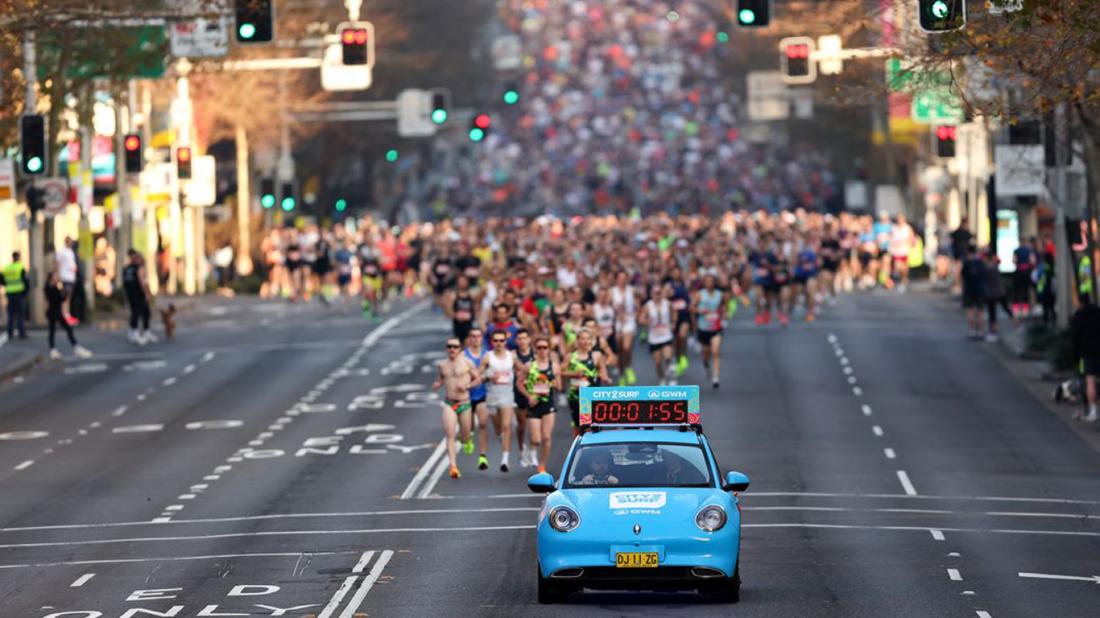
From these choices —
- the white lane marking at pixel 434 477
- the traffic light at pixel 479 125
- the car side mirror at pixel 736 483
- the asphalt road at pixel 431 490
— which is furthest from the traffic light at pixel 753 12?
the traffic light at pixel 479 125

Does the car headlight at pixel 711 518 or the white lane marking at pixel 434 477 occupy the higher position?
the car headlight at pixel 711 518

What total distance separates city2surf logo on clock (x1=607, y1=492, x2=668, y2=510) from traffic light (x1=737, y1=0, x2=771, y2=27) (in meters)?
10.1

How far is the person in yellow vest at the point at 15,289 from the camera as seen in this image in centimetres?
4700

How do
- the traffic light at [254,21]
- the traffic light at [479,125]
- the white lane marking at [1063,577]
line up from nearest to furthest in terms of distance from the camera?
the white lane marking at [1063,577], the traffic light at [254,21], the traffic light at [479,125]

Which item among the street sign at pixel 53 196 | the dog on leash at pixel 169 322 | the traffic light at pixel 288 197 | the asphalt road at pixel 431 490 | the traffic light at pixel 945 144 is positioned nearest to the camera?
the asphalt road at pixel 431 490

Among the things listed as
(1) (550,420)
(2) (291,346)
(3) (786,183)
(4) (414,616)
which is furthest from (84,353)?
(3) (786,183)

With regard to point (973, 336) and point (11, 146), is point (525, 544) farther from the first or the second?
point (11, 146)

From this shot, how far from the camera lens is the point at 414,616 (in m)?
20.2

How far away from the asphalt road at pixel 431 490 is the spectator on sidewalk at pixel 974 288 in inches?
37.8

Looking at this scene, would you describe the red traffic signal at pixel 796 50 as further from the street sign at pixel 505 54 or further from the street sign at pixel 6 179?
the street sign at pixel 505 54

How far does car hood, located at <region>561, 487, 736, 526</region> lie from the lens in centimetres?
2028

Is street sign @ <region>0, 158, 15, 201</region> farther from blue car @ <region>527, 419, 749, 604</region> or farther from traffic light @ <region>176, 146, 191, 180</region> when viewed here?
blue car @ <region>527, 419, 749, 604</region>

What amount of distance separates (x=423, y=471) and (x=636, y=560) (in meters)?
11.1

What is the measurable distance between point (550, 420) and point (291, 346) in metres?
19.5
